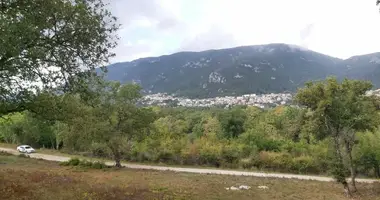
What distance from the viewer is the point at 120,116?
50.4 meters

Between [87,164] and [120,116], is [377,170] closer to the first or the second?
[120,116]

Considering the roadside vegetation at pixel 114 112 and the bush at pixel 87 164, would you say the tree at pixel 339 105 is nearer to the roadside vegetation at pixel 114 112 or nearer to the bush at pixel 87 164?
the roadside vegetation at pixel 114 112

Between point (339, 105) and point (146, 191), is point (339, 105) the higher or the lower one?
the higher one

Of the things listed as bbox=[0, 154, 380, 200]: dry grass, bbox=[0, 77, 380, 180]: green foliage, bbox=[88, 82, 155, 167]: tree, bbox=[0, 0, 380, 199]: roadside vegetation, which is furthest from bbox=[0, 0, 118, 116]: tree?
Answer: bbox=[88, 82, 155, 167]: tree

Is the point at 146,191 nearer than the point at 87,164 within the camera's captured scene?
Yes

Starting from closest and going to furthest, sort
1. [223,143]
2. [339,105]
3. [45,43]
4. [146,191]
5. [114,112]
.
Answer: [45,43], [146,191], [339,105], [114,112], [223,143]

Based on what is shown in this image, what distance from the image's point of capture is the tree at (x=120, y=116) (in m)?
48.6

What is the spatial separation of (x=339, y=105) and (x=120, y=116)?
28.7m

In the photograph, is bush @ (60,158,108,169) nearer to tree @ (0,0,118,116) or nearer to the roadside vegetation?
the roadside vegetation

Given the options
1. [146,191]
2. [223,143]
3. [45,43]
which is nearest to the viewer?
[45,43]

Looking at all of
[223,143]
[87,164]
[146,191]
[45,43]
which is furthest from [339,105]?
[87,164]

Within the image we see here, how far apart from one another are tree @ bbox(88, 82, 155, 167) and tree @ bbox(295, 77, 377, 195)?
24109mm

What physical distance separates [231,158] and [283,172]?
887 cm

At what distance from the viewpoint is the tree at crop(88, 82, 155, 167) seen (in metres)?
48.6
